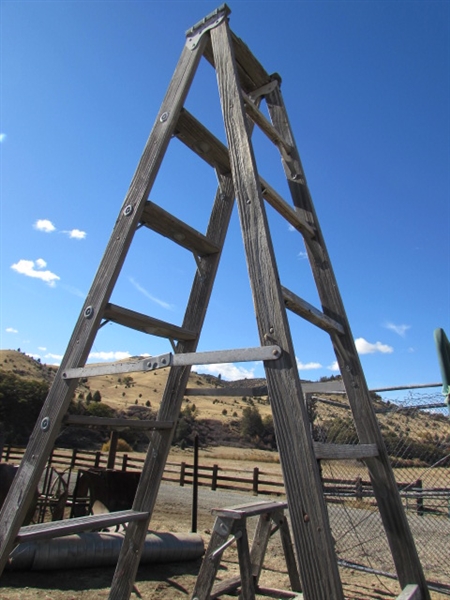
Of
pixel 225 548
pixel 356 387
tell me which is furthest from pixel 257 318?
pixel 225 548

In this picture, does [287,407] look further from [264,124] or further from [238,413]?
[238,413]

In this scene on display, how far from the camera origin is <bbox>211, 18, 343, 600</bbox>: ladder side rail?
1.41m

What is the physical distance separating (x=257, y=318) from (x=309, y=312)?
57 cm

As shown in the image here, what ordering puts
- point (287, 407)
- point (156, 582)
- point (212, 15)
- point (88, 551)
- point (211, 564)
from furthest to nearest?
point (88, 551)
point (156, 582)
point (211, 564)
point (212, 15)
point (287, 407)

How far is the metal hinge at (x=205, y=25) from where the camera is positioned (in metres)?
2.53

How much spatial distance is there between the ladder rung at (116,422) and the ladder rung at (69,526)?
50 cm

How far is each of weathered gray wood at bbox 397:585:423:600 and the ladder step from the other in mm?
1943

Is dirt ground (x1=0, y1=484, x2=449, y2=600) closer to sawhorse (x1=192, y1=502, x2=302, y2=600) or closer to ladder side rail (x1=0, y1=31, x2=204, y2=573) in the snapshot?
sawhorse (x1=192, y1=502, x2=302, y2=600)

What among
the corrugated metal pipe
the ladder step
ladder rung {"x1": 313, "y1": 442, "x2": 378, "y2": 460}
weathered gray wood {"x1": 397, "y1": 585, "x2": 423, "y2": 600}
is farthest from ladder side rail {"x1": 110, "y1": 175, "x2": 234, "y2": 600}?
the corrugated metal pipe

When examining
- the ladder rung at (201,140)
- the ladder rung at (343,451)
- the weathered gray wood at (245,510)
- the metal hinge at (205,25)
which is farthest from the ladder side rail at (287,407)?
the weathered gray wood at (245,510)

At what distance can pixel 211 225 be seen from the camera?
3.11 meters

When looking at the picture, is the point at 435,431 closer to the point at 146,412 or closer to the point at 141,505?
the point at 141,505

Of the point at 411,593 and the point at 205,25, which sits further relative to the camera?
the point at 205,25

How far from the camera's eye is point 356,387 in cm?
246
